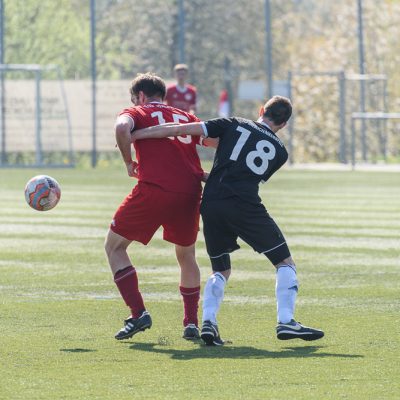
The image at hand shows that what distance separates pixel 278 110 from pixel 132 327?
1731 mm

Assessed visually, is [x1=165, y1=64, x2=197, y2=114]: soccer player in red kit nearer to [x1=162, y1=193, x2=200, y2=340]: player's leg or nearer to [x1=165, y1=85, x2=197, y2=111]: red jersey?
[x1=165, y1=85, x2=197, y2=111]: red jersey

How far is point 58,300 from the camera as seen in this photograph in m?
11.2

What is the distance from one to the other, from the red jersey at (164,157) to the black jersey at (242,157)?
0.34 metres

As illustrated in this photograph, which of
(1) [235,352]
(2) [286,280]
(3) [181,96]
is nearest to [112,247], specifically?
(2) [286,280]

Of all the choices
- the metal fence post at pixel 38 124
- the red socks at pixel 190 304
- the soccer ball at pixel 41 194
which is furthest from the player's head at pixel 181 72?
the red socks at pixel 190 304

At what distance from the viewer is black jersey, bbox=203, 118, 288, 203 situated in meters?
8.96

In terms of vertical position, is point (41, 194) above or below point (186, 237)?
above

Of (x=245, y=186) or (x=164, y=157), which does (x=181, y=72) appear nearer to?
(x=164, y=157)

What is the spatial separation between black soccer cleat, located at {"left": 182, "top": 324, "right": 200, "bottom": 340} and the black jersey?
910 mm

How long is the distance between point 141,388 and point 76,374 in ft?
1.96

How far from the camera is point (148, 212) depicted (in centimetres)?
928

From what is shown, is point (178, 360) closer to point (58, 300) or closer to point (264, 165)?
point (264, 165)

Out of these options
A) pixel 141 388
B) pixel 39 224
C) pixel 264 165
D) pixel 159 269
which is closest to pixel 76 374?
pixel 141 388

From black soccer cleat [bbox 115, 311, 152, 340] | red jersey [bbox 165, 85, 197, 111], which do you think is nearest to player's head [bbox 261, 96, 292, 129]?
black soccer cleat [bbox 115, 311, 152, 340]
